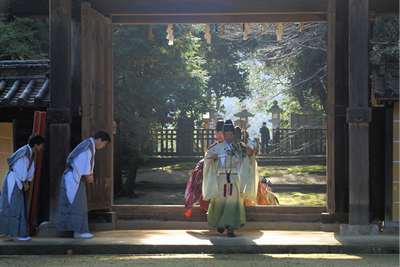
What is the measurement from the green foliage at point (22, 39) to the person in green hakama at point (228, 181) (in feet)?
21.8

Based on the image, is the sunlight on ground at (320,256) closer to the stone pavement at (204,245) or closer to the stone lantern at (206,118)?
the stone pavement at (204,245)

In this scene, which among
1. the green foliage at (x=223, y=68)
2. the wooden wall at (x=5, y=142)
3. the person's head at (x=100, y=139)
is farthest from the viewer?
the green foliage at (x=223, y=68)

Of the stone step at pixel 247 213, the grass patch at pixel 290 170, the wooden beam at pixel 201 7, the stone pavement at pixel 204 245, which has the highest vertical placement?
the wooden beam at pixel 201 7

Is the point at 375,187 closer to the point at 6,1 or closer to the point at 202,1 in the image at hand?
the point at 202,1

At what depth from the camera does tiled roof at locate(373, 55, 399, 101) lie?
6812 mm

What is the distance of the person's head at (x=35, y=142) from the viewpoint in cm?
696

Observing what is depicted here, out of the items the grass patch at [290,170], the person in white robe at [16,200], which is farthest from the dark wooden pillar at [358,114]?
the grass patch at [290,170]

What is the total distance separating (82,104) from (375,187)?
4.79m

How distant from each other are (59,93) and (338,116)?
440 cm

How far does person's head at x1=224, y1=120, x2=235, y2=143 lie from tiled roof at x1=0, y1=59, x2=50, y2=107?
9.70 ft

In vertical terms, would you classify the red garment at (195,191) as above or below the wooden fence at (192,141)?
below

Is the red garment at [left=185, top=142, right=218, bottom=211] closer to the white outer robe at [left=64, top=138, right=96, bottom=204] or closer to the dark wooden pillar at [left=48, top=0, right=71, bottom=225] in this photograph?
the white outer robe at [left=64, top=138, right=96, bottom=204]

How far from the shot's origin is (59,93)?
7332 mm

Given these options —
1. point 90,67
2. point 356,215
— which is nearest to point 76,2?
point 90,67
